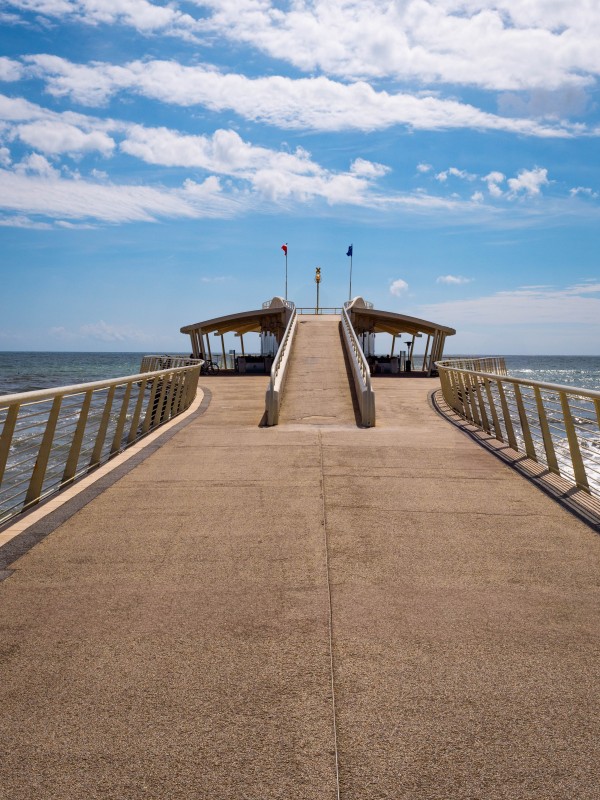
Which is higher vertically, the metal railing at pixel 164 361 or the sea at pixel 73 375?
the metal railing at pixel 164 361

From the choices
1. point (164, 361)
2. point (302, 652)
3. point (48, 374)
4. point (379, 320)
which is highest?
point (379, 320)

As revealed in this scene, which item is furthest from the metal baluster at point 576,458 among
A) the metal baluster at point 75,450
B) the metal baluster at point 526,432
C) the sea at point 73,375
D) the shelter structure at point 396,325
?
the shelter structure at point 396,325

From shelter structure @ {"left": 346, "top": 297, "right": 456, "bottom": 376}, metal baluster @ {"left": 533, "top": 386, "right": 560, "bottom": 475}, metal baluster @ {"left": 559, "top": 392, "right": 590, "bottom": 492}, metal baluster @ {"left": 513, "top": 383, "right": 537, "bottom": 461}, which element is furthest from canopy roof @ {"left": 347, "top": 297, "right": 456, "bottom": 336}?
metal baluster @ {"left": 559, "top": 392, "right": 590, "bottom": 492}

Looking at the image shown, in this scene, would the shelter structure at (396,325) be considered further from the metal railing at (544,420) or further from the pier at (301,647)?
the pier at (301,647)

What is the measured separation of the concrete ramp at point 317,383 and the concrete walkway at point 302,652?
851 cm

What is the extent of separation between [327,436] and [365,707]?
9.08 metres

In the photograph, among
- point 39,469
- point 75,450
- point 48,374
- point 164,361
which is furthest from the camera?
point 48,374

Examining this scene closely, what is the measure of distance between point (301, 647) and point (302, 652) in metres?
0.06

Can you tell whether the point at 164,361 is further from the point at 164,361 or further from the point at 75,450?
the point at 75,450

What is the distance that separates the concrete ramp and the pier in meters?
8.11

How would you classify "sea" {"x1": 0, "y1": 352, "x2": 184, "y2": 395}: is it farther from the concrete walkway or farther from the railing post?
the concrete walkway

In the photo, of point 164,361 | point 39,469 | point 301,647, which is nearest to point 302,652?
point 301,647

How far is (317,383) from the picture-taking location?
20141mm

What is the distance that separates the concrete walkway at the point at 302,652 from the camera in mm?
2553
